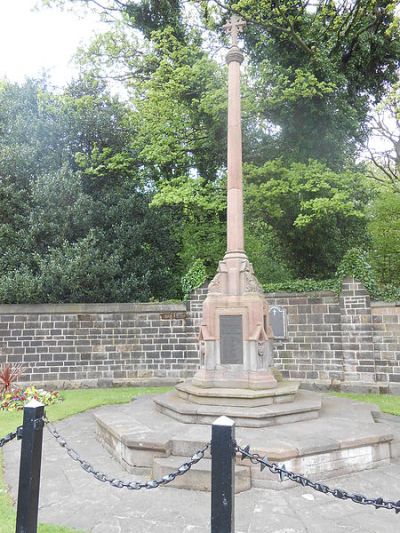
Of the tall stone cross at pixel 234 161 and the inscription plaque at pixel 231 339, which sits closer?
the inscription plaque at pixel 231 339

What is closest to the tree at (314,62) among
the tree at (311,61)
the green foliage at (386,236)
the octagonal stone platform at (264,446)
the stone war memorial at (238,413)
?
the tree at (311,61)

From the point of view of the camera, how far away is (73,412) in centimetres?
862

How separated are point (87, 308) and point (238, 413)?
7.52m

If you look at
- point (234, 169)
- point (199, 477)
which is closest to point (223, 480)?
point (199, 477)

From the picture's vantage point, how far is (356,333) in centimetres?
1133

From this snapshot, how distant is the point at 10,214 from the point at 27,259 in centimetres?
176

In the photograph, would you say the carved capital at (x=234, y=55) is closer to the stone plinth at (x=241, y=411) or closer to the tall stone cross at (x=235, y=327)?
the tall stone cross at (x=235, y=327)

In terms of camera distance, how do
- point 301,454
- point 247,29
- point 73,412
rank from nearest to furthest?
point 301,454 < point 73,412 < point 247,29

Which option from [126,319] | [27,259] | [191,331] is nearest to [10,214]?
[27,259]

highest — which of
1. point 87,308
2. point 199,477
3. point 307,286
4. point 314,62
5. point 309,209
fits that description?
point 314,62

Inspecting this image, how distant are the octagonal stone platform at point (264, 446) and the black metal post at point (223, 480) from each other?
176 centimetres

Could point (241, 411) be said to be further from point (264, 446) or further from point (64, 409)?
point (64, 409)

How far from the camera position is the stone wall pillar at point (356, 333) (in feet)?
36.6

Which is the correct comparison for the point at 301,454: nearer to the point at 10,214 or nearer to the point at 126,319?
the point at 126,319
